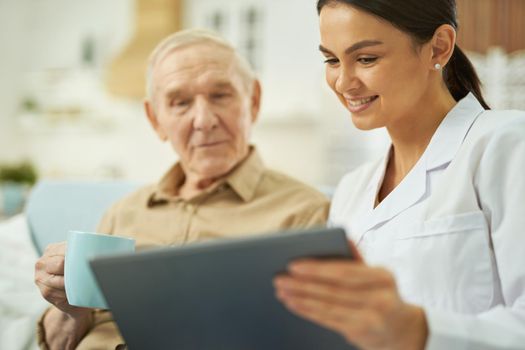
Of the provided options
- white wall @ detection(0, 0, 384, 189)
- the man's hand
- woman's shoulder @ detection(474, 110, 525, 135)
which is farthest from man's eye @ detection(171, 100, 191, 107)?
white wall @ detection(0, 0, 384, 189)

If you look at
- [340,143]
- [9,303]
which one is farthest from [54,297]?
[340,143]

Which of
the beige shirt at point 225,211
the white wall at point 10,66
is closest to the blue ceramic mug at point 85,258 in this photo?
the beige shirt at point 225,211

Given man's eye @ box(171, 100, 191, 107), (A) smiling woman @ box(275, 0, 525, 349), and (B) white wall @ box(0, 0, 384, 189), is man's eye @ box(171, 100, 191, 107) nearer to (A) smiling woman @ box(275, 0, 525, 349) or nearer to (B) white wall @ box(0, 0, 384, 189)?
(A) smiling woman @ box(275, 0, 525, 349)

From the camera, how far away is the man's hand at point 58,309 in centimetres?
109

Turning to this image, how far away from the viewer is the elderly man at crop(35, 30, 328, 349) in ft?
4.60

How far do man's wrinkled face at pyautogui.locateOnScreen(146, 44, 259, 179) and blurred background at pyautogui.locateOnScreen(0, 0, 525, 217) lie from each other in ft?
8.89

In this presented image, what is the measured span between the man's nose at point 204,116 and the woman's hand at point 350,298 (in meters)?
0.81

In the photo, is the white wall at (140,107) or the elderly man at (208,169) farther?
the white wall at (140,107)

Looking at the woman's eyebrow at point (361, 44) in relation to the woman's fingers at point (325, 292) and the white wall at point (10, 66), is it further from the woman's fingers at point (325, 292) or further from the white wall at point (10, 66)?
the white wall at point (10, 66)

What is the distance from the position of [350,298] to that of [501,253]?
323 millimetres

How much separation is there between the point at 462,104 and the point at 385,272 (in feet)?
1.65

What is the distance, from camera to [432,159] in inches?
39.9

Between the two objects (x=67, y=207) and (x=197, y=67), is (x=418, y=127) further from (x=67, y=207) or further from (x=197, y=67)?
(x=67, y=207)

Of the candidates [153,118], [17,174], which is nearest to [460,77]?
[153,118]
